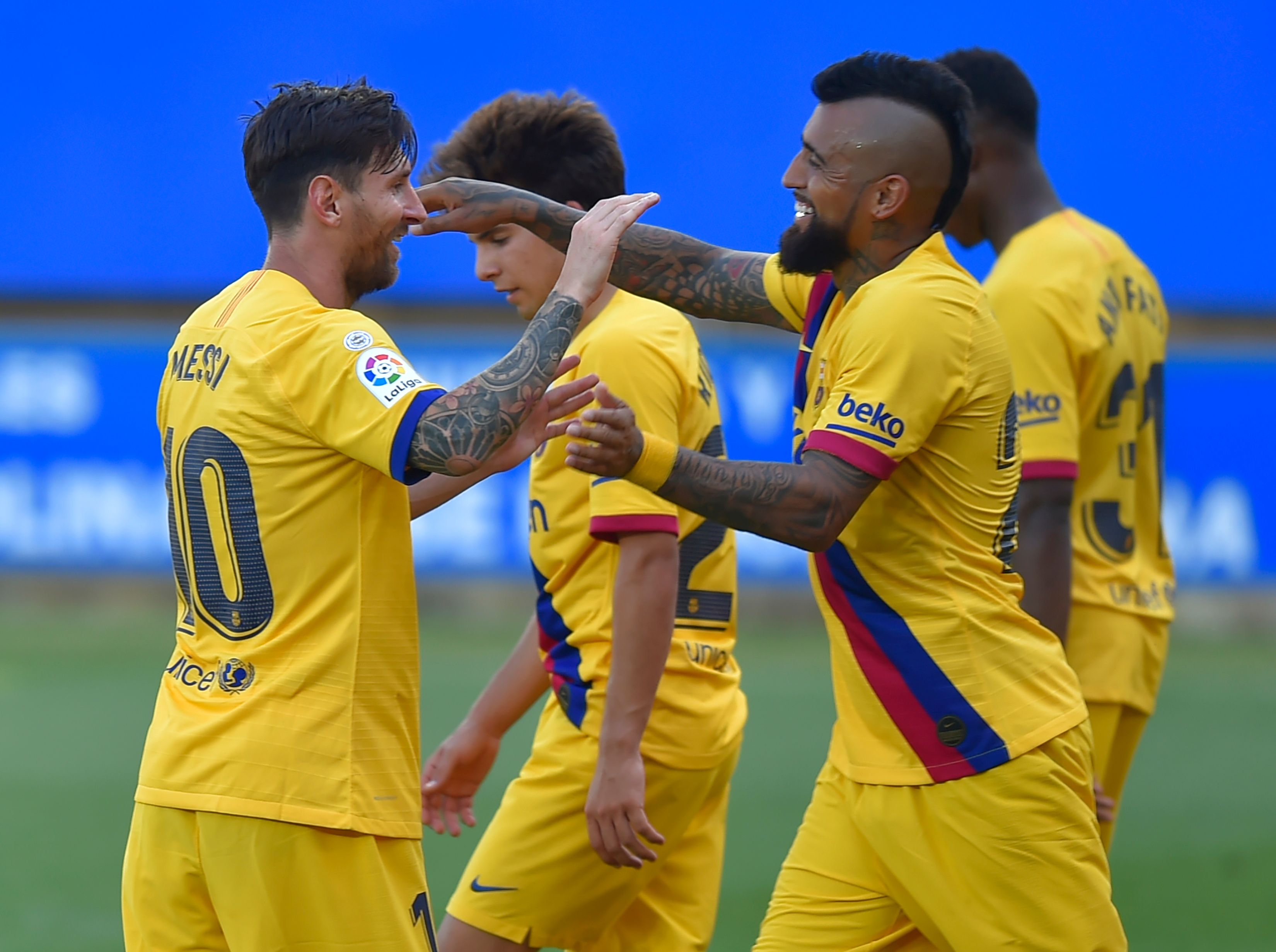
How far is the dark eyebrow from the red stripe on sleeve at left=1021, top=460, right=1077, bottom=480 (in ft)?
4.10

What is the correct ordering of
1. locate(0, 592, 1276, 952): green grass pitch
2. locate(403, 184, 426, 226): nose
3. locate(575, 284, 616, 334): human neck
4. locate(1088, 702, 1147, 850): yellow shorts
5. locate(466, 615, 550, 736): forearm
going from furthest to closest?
locate(0, 592, 1276, 952): green grass pitch < locate(1088, 702, 1147, 850): yellow shorts < locate(466, 615, 550, 736): forearm < locate(575, 284, 616, 334): human neck < locate(403, 184, 426, 226): nose

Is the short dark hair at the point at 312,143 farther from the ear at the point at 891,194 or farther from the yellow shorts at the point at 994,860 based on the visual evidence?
the yellow shorts at the point at 994,860

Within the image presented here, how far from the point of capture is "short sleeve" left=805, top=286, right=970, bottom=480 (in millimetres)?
2949

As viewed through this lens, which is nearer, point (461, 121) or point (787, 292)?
point (787, 292)

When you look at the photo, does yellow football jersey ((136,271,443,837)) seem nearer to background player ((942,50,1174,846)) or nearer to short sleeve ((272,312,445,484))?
short sleeve ((272,312,445,484))

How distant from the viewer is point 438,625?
40.3 feet

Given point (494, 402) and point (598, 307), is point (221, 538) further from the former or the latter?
point (598, 307)

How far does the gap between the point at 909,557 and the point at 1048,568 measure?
3.58ft

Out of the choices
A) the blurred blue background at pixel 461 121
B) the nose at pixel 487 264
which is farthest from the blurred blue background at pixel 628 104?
the nose at pixel 487 264

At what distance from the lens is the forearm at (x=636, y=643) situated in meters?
3.43

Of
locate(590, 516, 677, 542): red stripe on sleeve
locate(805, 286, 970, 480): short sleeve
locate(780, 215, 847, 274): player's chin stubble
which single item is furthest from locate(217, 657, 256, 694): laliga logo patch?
locate(780, 215, 847, 274): player's chin stubble

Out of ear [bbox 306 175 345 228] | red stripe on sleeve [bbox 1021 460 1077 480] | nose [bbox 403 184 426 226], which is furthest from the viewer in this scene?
red stripe on sleeve [bbox 1021 460 1077 480]

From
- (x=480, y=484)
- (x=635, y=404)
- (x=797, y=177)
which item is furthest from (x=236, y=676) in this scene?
(x=480, y=484)

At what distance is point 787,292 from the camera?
3789 mm
